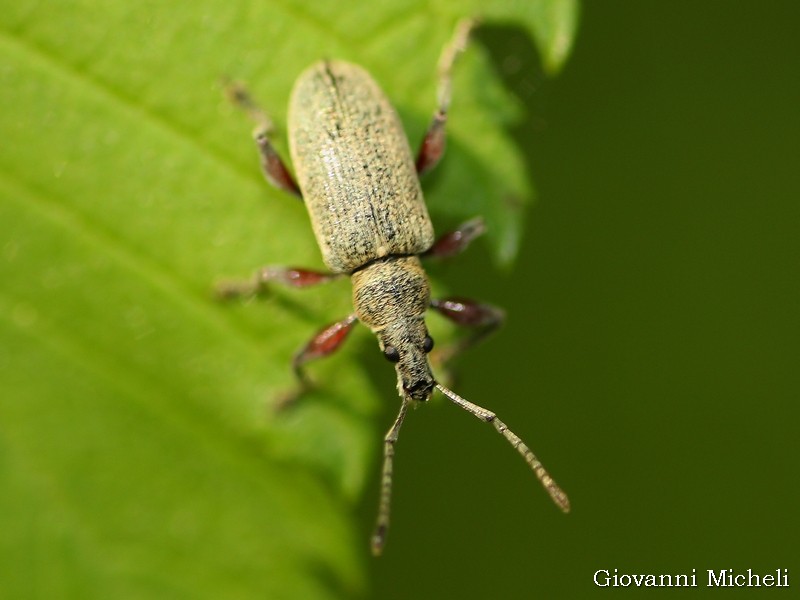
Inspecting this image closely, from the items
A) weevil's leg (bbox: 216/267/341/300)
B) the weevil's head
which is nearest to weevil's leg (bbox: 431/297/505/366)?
the weevil's head

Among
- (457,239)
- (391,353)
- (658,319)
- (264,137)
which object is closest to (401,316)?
(391,353)

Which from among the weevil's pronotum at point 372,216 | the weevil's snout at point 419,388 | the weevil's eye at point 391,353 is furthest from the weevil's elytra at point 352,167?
the weevil's snout at point 419,388

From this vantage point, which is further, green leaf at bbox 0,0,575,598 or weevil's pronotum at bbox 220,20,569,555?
weevil's pronotum at bbox 220,20,569,555

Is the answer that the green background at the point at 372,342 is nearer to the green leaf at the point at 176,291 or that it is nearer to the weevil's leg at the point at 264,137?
the green leaf at the point at 176,291

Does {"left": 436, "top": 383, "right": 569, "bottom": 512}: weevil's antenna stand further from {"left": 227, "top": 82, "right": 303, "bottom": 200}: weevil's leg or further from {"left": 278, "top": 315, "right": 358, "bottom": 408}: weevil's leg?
{"left": 227, "top": 82, "right": 303, "bottom": 200}: weevil's leg

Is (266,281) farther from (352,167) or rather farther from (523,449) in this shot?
(523,449)

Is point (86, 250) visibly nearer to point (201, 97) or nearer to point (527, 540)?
point (201, 97)
